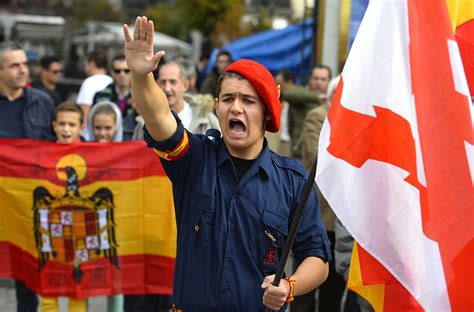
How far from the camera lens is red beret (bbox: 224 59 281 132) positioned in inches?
148

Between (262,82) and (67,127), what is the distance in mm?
3494

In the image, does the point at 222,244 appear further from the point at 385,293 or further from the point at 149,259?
the point at 149,259

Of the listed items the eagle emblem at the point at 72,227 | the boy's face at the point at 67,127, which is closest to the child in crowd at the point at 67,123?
the boy's face at the point at 67,127

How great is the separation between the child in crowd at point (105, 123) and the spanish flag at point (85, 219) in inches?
16.8

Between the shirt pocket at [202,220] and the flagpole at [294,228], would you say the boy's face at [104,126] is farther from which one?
the flagpole at [294,228]

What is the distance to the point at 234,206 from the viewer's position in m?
3.73

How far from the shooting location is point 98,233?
6.70m

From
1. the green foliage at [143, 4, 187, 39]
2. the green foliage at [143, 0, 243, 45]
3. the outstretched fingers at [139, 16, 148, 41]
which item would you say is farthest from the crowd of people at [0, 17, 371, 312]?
the green foliage at [143, 4, 187, 39]

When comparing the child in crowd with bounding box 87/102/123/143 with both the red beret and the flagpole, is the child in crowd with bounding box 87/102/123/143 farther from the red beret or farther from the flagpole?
the flagpole

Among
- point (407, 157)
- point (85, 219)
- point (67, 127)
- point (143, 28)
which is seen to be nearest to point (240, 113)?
point (143, 28)

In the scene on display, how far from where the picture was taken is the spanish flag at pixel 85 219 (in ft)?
21.9

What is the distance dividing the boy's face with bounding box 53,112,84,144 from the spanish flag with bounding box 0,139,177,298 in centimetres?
14

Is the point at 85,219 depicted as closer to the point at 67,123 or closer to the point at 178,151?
the point at 67,123

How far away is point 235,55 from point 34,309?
30.8ft
